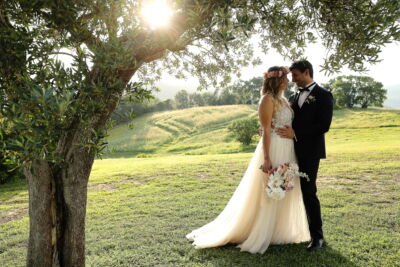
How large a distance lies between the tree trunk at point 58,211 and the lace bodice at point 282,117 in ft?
11.8

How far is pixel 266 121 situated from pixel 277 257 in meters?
2.62

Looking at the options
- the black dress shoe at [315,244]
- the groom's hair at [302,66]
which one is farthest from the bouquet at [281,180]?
the groom's hair at [302,66]

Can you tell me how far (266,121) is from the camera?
580 centimetres

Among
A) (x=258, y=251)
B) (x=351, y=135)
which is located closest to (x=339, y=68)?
(x=258, y=251)

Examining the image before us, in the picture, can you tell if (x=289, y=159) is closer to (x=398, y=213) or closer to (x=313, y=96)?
(x=313, y=96)

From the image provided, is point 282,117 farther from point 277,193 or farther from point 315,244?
point 315,244

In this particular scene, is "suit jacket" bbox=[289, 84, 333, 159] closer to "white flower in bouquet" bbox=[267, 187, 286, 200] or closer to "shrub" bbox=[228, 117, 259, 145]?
"white flower in bouquet" bbox=[267, 187, 286, 200]

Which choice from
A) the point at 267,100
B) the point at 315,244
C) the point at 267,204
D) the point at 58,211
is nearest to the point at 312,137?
the point at 267,100

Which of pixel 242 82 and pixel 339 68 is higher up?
pixel 242 82

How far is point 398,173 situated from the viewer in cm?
1313

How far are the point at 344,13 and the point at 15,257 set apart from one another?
794 cm

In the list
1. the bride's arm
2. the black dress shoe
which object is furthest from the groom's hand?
the black dress shoe

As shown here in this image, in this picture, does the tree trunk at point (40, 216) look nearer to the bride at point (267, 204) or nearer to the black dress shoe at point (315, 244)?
the bride at point (267, 204)

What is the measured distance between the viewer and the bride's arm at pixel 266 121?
5730mm
